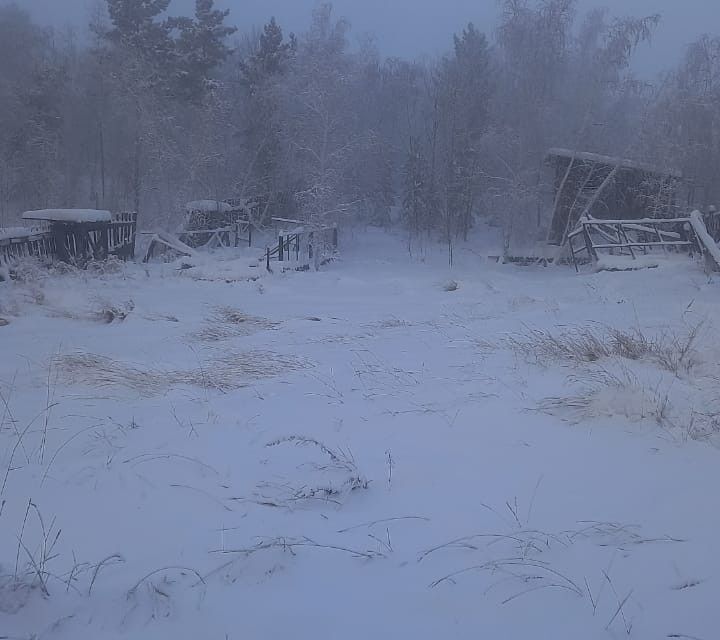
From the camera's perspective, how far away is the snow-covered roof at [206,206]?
23.7 metres

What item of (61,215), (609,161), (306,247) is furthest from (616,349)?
(609,161)

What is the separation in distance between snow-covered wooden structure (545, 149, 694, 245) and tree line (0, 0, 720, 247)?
83 cm

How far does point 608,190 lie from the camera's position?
23.1 m

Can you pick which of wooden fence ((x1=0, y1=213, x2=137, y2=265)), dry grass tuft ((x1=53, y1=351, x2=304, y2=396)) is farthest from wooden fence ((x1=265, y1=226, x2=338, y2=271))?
dry grass tuft ((x1=53, y1=351, x2=304, y2=396))

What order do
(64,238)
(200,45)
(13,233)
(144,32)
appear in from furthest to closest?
(200,45), (144,32), (64,238), (13,233)

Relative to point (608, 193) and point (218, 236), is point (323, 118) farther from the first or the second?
point (608, 193)

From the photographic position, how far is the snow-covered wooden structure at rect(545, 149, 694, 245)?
68.3 ft

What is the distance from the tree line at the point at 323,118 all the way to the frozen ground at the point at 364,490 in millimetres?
17921

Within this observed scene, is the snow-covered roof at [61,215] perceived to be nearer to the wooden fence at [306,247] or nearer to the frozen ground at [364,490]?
the wooden fence at [306,247]

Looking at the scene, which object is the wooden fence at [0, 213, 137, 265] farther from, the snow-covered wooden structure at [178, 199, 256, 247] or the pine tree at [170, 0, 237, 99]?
the pine tree at [170, 0, 237, 99]

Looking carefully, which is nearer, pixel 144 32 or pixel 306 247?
pixel 306 247

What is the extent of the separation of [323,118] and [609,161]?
34.7 ft

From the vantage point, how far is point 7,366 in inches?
199

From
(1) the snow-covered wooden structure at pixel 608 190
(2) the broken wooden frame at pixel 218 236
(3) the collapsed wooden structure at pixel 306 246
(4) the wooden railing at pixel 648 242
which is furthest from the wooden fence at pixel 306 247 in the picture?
(1) the snow-covered wooden structure at pixel 608 190
